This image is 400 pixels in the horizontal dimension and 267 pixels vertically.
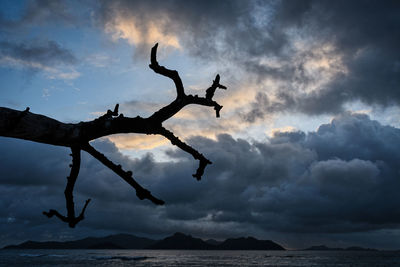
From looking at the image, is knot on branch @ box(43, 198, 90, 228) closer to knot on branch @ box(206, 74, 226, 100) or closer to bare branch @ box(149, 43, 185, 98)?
bare branch @ box(149, 43, 185, 98)

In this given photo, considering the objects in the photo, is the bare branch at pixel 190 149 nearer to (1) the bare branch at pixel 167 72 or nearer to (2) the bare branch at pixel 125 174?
(1) the bare branch at pixel 167 72

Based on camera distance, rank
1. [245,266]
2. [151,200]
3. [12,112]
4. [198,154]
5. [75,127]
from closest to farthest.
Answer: [12,112] < [75,127] < [151,200] < [198,154] < [245,266]

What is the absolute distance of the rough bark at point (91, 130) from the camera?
123 inches

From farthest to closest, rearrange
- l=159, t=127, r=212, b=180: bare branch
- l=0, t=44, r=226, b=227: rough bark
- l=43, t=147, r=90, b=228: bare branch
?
l=159, t=127, r=212, b=180: bare branch → l=43, t=147, r=90, b=228: bare branch → l=0, t=44, r=226, b=227: rough bark

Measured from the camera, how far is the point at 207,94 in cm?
443

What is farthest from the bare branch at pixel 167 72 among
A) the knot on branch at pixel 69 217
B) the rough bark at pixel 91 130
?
the knot on branch at pixel 69 217

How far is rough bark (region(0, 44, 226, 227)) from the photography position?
313cm

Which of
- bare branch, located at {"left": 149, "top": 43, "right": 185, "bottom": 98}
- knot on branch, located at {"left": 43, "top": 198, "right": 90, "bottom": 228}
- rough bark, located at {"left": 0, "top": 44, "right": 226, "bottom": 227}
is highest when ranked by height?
bare branch, located at {"left": 149, "top": 43, "right": 185, "bottom": 98}

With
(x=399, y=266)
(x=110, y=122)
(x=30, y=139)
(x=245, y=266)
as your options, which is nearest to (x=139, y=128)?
(x=110, y=122)

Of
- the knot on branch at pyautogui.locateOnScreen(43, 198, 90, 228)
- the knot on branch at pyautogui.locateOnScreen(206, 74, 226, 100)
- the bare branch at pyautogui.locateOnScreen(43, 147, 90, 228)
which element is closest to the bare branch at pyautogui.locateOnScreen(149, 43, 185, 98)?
the knot on branch at pyautogui.locateOnScreen(206, 74, 226, 100)

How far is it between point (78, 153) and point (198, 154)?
4.78 feet

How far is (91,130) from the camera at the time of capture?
3.61 metres

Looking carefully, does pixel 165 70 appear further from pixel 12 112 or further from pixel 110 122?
pixel 12 112

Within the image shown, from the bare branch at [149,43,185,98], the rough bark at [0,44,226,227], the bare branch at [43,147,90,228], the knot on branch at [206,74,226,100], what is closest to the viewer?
the rough bark at [0,44,226,227]
